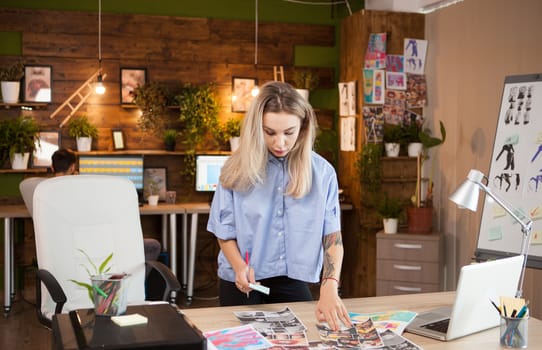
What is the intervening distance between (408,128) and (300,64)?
1437 mm

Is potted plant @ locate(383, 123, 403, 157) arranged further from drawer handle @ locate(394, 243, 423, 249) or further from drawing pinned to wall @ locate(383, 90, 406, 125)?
drawer handle @ locate(394, 243, 423, 249)

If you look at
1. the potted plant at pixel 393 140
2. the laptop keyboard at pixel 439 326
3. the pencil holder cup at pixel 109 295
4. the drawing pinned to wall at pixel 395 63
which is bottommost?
the laptop keyboard at pixel 439 326

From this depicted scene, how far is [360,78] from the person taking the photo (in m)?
6.30

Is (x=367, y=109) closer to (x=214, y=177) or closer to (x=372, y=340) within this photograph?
(x=214, y=177)

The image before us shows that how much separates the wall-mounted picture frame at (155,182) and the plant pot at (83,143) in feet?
1.86

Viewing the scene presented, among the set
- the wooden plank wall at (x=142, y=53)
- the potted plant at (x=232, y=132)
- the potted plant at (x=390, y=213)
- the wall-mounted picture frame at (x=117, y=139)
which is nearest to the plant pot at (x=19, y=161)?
the wooden plank wall at (x=142, y=53)

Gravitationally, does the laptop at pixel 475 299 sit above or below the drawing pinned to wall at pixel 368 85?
below

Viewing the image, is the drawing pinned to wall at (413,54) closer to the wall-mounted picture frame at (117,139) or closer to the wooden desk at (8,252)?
the wall-mounted picture frame at (117,139)

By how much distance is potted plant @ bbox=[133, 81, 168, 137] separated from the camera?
6457 millimetres

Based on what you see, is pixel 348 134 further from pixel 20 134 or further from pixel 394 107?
pixel 20 134

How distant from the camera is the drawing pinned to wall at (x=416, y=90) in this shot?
6238 millimetres

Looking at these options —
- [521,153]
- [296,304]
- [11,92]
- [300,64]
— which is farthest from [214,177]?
[296,304]

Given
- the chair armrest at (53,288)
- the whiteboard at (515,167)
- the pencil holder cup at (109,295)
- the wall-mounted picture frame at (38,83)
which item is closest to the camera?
the pencil holder cup at (109,295)

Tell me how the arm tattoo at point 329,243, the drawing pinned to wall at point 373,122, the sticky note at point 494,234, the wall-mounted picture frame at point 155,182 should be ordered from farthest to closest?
the wall-mounted picture frame at point 155,182
the drawing pinned to wall at point 373,122
the sticky note at point 494,234
the arm tattoo at point 329,243
